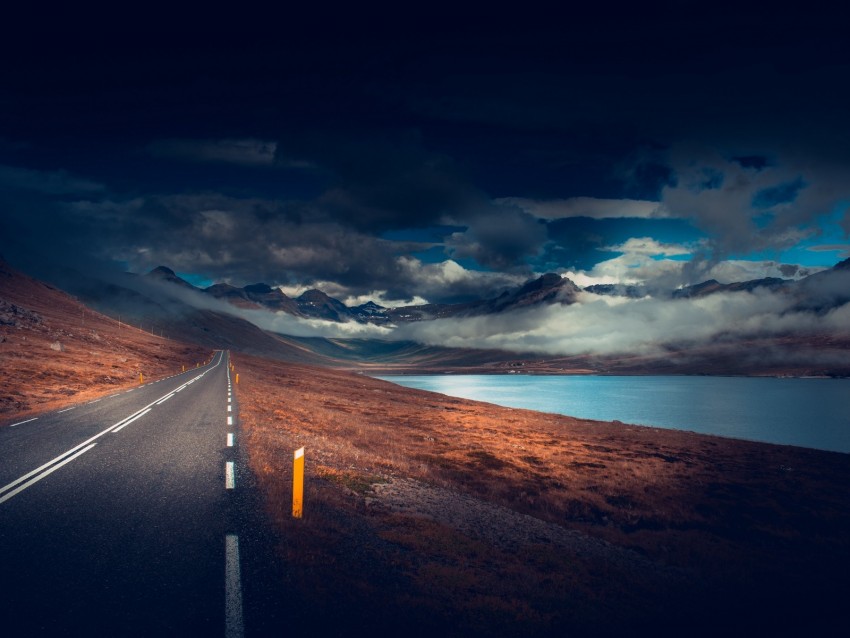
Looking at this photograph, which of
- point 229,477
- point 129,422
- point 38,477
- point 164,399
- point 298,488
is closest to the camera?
point 298,488

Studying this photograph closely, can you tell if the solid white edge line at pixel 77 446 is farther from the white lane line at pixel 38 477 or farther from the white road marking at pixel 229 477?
the white road marking at pixel 229 477

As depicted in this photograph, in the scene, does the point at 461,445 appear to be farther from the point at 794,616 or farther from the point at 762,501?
the point at 794,616

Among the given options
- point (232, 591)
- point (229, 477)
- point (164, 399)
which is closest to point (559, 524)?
point (229, 477)

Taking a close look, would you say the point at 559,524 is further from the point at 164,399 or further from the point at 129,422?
the point at 164,399

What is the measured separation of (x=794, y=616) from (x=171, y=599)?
564 inches

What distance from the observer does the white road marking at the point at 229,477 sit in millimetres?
12472

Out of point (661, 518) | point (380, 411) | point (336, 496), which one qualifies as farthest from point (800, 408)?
point (336, 496)

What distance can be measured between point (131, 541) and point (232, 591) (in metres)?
3.38

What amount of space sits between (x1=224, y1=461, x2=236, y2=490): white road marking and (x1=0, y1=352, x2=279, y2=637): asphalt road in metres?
0.07

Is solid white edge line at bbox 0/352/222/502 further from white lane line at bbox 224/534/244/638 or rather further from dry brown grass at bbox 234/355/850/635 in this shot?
white lane line at bbox 224/534/244/638

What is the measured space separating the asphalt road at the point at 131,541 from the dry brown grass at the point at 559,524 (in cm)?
104

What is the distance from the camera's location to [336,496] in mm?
12867

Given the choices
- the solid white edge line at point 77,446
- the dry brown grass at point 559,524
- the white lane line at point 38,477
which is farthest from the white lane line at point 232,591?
the solid white edge line at point 77,446

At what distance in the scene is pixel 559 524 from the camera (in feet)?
56.7
